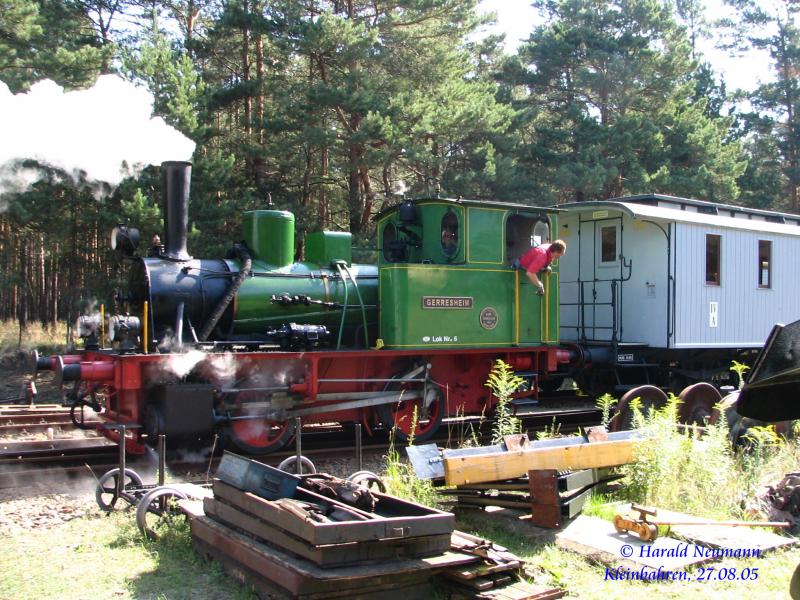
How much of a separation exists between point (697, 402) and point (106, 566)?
7653 mm

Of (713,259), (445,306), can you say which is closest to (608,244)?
(713,259)

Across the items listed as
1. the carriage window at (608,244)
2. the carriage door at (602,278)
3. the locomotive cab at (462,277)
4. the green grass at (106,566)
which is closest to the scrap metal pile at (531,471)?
the green grass at (106,566)

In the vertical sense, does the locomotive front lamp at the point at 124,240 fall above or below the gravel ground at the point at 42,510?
above

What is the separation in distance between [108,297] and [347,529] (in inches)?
499

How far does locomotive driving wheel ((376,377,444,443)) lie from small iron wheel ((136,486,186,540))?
370cm

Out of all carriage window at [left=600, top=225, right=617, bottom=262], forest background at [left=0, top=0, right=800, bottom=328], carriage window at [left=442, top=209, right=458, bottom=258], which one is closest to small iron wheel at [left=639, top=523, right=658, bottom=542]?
carriage window at [left=442, top=209, right=458, bottom=258]

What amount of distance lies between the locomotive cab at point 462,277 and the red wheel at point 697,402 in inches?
73.1

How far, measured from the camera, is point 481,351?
941cm

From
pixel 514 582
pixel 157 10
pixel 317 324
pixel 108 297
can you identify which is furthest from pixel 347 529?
pixel 157 10

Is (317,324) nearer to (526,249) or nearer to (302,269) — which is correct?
Result: (302,269)

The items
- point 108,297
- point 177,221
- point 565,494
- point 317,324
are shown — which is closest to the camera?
point 565,494

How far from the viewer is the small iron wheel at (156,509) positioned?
5.35 m

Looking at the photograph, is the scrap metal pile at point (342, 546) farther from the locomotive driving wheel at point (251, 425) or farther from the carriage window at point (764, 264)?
the carriage window at point (764, 264)

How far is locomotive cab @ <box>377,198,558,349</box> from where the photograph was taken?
29.4 ft
